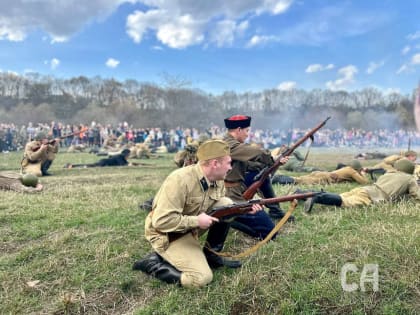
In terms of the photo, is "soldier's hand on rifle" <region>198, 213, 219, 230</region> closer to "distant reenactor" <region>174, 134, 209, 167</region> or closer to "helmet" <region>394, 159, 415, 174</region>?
"distant reenactor" <region>174, 134, 209, 167</region>

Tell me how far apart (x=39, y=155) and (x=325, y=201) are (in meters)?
9.97

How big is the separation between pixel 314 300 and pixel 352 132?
36.7m

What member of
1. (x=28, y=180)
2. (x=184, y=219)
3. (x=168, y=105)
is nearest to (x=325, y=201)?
(x=184, y=219)

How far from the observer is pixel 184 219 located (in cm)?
373

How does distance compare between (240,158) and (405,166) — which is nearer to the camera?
(240,158)

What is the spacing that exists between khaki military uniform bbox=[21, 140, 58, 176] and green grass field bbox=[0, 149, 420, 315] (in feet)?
20.7

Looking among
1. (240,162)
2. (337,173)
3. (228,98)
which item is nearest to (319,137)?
(228,98)

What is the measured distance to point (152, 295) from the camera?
3781mm

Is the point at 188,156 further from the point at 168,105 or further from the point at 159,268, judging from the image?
the point at 168,105

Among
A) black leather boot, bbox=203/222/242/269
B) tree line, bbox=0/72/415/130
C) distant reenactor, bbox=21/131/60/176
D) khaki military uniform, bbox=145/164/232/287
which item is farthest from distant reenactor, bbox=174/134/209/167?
tree line, bbox=0/72/415/130

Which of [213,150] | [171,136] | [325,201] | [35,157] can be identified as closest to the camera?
[213,150]

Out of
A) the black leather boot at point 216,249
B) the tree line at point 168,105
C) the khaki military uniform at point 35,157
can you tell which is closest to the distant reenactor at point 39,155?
the khaki military uniform at point 35,157

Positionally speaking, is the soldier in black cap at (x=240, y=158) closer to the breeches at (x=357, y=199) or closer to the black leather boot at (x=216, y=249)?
the black leather boot at (x=216, y=249)

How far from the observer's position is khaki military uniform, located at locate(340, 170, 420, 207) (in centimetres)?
668
